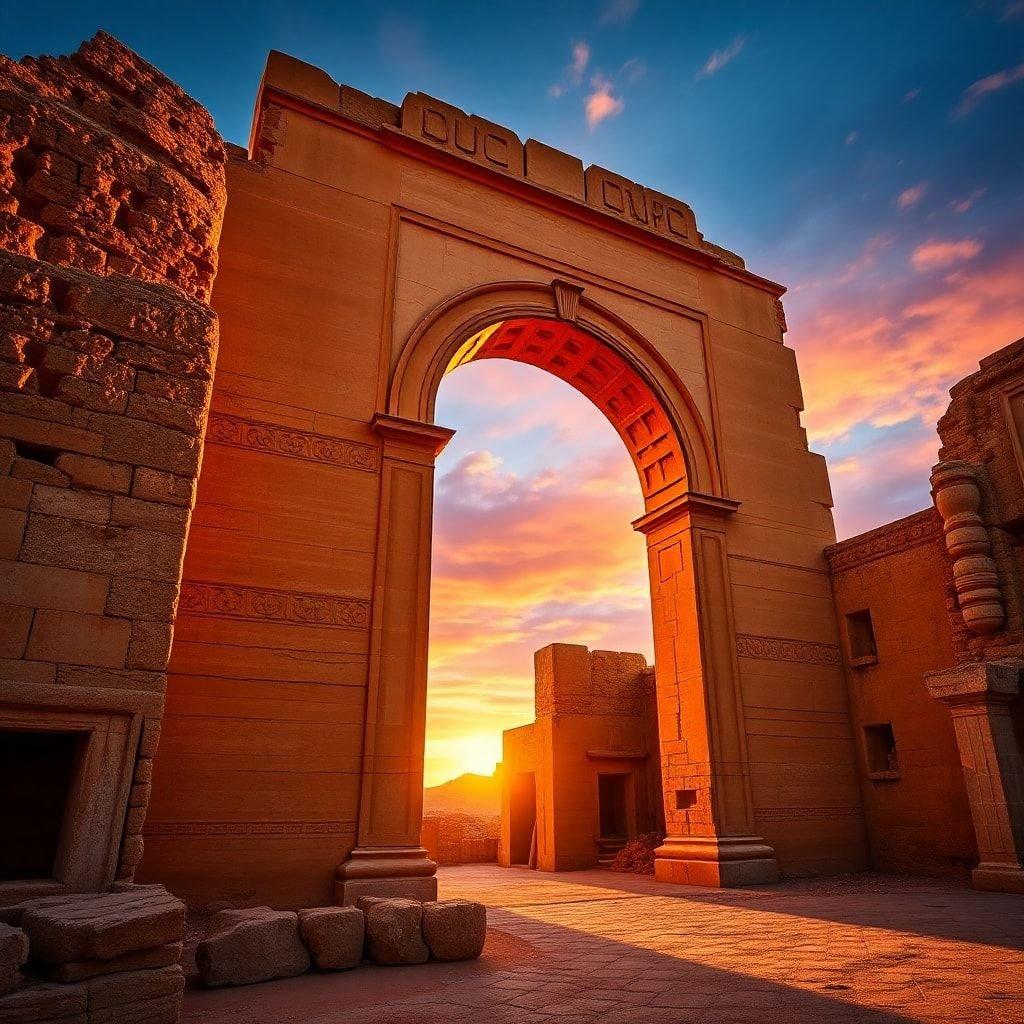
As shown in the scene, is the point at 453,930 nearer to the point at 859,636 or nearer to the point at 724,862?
the point at 724,862

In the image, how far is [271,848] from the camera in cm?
694

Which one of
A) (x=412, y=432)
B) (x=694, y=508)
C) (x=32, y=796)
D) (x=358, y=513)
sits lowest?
(x=32, y=796)

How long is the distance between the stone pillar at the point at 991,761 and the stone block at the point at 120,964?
828 cm

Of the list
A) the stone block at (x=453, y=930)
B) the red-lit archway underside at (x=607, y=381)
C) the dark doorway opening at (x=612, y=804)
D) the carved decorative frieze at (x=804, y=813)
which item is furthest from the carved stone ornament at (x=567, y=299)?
the dark doorway opening at (x=612, y=804)

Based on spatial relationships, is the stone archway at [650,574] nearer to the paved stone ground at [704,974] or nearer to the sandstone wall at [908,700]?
the paved stone ground at [704,974]

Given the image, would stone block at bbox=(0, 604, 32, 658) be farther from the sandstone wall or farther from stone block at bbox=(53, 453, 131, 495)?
the sandstone wall

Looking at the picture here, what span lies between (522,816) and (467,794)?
112ft

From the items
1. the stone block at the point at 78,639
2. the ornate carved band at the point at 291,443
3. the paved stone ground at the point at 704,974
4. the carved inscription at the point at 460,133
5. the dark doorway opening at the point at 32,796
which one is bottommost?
the paved stone ground at the point at 704,974

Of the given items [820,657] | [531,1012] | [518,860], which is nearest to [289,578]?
[531,1012]

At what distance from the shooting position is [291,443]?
8391mm

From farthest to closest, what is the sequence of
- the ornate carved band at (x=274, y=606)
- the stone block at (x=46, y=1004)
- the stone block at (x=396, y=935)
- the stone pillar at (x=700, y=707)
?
the stone pillar at (x=700, y=707) < the ornate carved band at (x=274, y=606) < the stone block at (x=396, y=935) < the stone block at (x=46, y=1004)

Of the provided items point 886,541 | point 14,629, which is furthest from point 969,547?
point 14,629

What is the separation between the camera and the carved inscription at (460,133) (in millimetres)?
11070

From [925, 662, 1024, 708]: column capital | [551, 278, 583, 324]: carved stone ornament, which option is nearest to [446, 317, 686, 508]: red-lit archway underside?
[551, 278, 583, 324]: carved stone ornament
